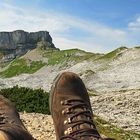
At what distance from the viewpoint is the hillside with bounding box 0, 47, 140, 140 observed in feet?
90.4

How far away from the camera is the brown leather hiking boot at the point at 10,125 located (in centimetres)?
497

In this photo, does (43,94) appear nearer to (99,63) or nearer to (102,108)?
(102,108)

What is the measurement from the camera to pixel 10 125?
6.03 metres

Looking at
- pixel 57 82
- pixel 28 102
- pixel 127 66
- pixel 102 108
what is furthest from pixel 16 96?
pixel 127 66

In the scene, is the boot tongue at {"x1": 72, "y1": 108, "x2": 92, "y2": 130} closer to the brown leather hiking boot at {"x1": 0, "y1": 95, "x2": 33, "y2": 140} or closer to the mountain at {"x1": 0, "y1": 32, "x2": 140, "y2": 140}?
the brown leather hiking boot at {"x1": 0, "y1": 95, "x2": 33, "y2": 140}

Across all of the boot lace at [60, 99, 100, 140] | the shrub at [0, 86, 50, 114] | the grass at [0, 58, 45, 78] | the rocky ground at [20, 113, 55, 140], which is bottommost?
the grass at [0, 58, 45, 78]

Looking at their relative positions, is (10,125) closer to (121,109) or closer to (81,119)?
(81,119)

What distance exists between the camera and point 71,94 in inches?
295

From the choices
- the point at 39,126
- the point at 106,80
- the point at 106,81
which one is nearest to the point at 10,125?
the point at 39,126

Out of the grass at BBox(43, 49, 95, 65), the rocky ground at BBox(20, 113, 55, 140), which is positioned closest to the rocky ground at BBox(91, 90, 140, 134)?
the rocky ground at BBox(20, 113, 55, 140)

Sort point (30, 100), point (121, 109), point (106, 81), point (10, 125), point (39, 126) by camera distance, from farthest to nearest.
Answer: point (106, 81) → point (121, 109) → point (30, 100) → point (39, 126) → point (10, 125)

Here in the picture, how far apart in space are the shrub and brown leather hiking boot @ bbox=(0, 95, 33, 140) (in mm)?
8256

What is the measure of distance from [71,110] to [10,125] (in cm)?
128

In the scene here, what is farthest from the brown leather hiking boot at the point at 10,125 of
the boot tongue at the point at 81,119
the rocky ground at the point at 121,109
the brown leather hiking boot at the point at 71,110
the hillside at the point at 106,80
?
the rocky ground at the point at 121,109
